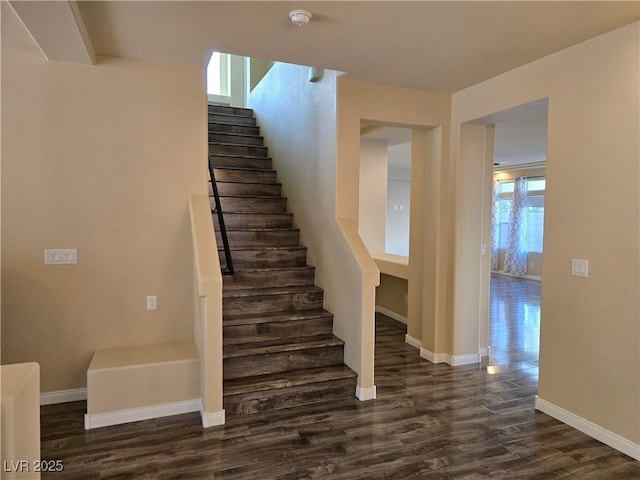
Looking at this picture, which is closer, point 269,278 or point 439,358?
point 269,278

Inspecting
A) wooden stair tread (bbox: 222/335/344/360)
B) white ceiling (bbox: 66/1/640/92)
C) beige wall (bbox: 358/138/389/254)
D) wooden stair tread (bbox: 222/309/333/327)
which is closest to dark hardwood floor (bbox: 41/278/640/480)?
wooden stair tread (bbox: 222/335/344/360)

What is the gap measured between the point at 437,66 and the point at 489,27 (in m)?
0.74

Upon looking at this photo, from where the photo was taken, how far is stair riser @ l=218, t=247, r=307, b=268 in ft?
13.6

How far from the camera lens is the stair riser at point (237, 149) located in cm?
536

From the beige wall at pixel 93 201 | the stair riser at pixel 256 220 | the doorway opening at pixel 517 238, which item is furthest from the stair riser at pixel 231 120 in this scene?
the doorway opening at pixel 517 238

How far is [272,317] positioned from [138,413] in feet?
4.14

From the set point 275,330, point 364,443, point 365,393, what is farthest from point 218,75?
point 364,443

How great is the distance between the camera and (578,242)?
2857 millimetres

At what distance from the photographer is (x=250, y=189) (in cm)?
502

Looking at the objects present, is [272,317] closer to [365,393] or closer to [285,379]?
[285,379]

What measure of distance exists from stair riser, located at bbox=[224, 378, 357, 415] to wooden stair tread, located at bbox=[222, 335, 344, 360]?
33 centimetres

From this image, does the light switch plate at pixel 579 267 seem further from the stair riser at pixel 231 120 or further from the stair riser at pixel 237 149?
the stair riser at pixel 231 120

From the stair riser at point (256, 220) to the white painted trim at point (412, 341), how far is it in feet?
6.12

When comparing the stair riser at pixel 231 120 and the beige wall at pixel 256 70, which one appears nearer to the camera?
the stair riser at pixel 231 120
